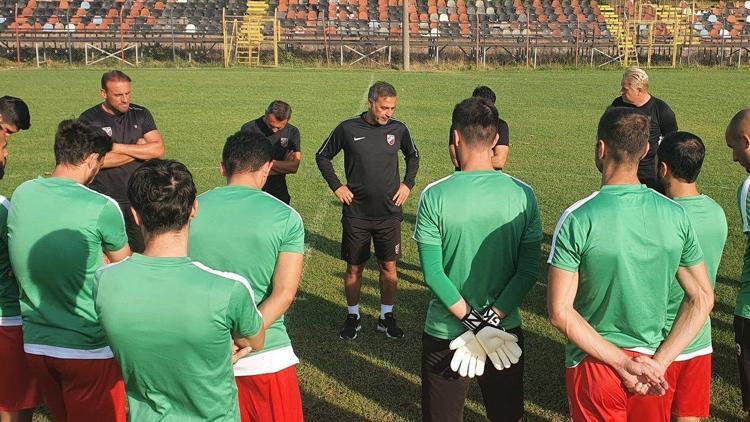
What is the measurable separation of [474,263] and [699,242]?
55.1 inches

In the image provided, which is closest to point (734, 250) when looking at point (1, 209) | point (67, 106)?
point (1, 209)

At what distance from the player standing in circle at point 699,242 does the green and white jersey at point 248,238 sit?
2344 millimetres

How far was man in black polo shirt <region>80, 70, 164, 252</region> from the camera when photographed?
7273mm

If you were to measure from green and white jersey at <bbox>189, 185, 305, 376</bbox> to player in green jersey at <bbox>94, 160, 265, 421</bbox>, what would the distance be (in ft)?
2.09

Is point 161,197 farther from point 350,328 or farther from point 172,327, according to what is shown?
point 350,328

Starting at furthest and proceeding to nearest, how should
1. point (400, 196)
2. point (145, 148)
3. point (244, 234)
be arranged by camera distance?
1. point (400, 196)
2. point (145, 148)
3. point (244, 234)

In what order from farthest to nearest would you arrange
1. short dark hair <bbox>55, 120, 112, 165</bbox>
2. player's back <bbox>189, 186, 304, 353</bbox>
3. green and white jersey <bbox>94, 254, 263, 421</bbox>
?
short dark hair <bbox>55, 120, 112, 165</bbox>
player's back <bbox>189, 186, 304, 353</bbox>
green and white jersey <bbox>94, 254, 263, 421</bbox>

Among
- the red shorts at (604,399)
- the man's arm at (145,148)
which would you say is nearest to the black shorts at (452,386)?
the red shorts at (604,399)

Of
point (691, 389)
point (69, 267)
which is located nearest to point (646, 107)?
point (691, 389)

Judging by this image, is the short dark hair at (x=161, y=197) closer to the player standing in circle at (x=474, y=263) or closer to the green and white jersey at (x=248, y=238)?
the green and white jersey at (x=248, y=238)

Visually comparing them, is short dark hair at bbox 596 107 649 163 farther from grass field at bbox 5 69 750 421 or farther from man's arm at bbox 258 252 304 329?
grass field at bbox 5 69 750 421

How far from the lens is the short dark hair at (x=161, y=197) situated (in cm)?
324

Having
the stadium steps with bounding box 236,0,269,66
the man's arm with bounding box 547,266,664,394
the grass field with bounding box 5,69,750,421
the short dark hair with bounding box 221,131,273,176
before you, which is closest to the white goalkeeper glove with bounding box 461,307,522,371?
the man's arm with bounding box 547,266,664,394

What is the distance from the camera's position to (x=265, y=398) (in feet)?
13.5
